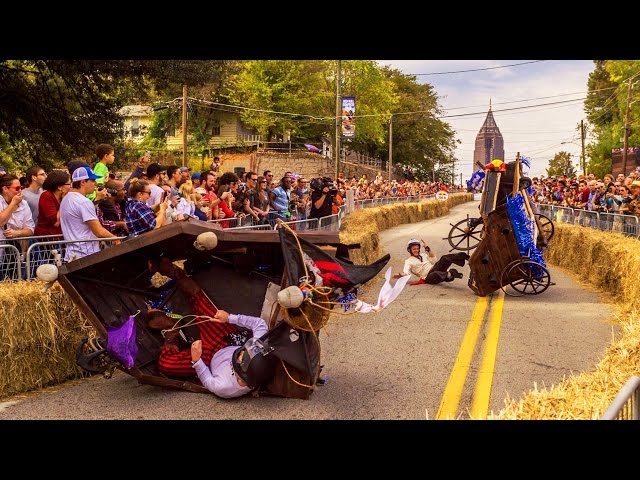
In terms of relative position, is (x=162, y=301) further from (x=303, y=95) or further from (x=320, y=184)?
(x=303, y=95)

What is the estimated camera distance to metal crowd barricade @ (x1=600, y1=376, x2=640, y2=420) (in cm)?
374

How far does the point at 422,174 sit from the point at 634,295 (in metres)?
91.1

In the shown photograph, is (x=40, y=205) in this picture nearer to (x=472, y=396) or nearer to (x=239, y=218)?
(x=239, y=218)

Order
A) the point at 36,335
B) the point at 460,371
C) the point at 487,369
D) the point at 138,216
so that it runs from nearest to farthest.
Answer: the point at 36,335 < the point at 460,371 < the point at 487,369 < the point at 138,216

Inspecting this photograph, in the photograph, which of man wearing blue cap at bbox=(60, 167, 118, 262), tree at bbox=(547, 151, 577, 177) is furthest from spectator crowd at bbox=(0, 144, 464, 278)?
tree at bbox=(547, 151, 577, 177)

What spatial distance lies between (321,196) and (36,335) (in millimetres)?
11770

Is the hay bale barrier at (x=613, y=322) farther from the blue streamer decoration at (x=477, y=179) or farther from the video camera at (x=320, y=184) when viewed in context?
the video camera at (x=320, y=184)

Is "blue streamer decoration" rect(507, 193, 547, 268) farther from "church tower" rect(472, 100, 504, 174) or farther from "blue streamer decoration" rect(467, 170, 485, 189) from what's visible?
"church tower" rect(472, 100, 504, 174)

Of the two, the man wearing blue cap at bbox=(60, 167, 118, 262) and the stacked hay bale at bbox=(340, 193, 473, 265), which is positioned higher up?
the man wearing blue cap at bbox=(60, 167, 118, 262)

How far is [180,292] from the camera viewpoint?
8.38 metres

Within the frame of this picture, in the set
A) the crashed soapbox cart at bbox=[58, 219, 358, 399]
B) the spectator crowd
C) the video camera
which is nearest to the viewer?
the crashed soapbox cart at bbox=[58, 219, 358, 399]

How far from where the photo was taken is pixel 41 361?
8.05 metres

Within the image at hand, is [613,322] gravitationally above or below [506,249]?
below

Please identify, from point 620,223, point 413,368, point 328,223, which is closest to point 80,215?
point 413,368
